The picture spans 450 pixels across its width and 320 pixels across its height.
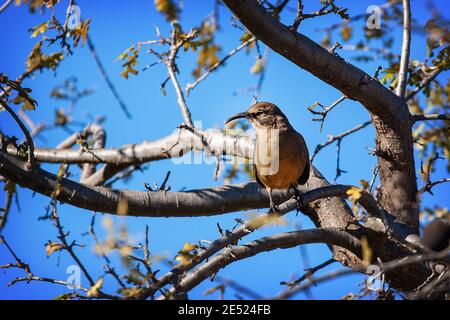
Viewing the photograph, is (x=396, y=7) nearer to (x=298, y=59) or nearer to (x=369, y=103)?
(x=369, y=103)

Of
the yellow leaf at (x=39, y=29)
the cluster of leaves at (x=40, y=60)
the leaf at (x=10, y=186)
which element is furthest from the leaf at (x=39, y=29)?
the leaf at (x=10, y=186)

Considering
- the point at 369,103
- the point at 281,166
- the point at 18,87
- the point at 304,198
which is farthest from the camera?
the point at 281,166

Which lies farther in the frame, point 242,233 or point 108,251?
point 242,233

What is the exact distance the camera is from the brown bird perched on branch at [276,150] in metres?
5.12

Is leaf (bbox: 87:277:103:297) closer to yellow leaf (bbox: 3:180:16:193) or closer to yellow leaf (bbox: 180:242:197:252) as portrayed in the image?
yellow leaf (bbox: 180:242:197:252)

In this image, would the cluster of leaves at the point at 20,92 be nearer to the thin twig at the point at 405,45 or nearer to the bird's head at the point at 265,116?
the bird's head at the point at 265,116

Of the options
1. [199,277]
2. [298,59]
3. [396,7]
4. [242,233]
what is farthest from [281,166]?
[396,7]

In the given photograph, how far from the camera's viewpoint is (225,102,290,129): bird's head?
553 centimetres

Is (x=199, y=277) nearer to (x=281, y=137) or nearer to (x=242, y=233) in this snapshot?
(x=242, y=233)
